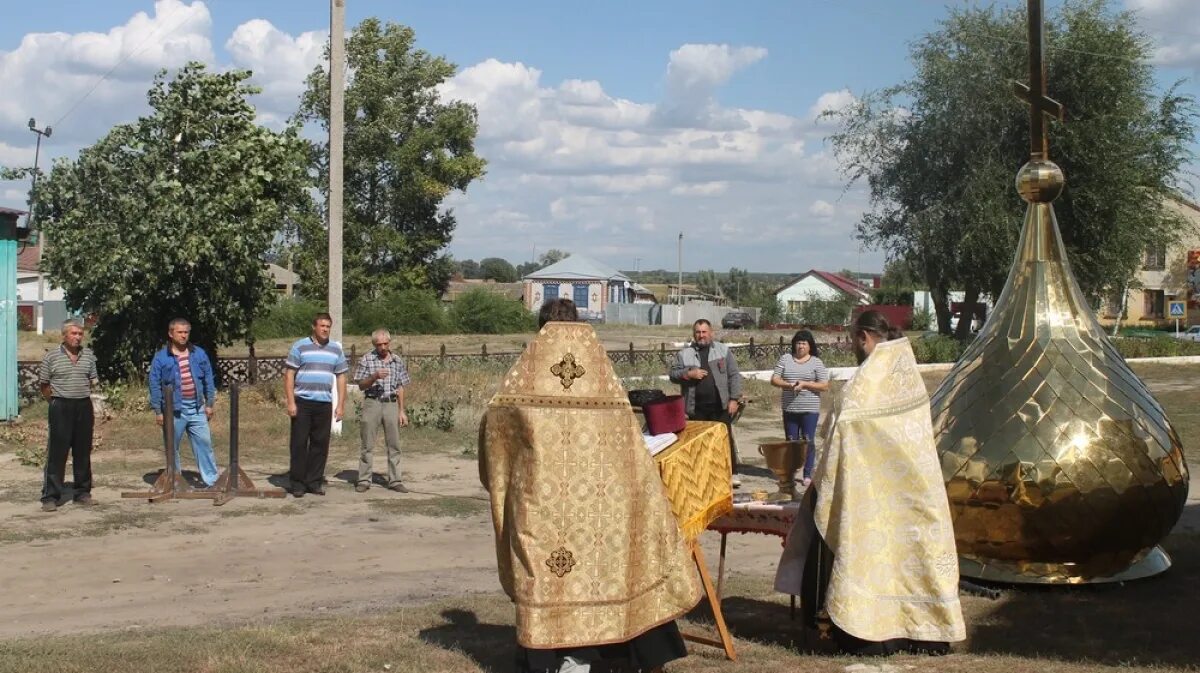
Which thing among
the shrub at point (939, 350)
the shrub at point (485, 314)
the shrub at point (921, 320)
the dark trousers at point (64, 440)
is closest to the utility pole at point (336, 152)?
the dark trousers at point (64, 440)

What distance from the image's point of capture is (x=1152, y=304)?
67.1m

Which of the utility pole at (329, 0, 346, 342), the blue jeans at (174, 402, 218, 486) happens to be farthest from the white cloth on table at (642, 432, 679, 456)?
the utility pole at (329, 0, 346, 342)

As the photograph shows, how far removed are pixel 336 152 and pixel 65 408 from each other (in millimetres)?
Result: 6002

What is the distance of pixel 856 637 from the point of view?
6.23m

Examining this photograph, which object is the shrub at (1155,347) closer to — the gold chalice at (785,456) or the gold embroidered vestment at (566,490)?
the gold chalice at (785,456)

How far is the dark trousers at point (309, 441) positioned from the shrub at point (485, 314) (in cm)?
4017

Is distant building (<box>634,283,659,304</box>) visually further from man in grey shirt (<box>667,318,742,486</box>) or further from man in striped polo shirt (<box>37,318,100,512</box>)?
man in striped polo shirt (<box>37,318,100,512</box>)

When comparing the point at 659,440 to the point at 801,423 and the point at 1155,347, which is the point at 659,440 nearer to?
the point at 801,423

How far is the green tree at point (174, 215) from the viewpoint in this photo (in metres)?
18.5

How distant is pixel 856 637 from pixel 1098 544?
2.48 metres

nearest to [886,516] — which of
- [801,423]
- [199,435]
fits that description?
[801,423]

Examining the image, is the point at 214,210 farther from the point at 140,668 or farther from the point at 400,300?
the point at 400,300

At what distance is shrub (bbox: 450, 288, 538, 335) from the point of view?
5328 cm

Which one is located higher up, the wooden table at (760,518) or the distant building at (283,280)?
the distant building at (283,280)
